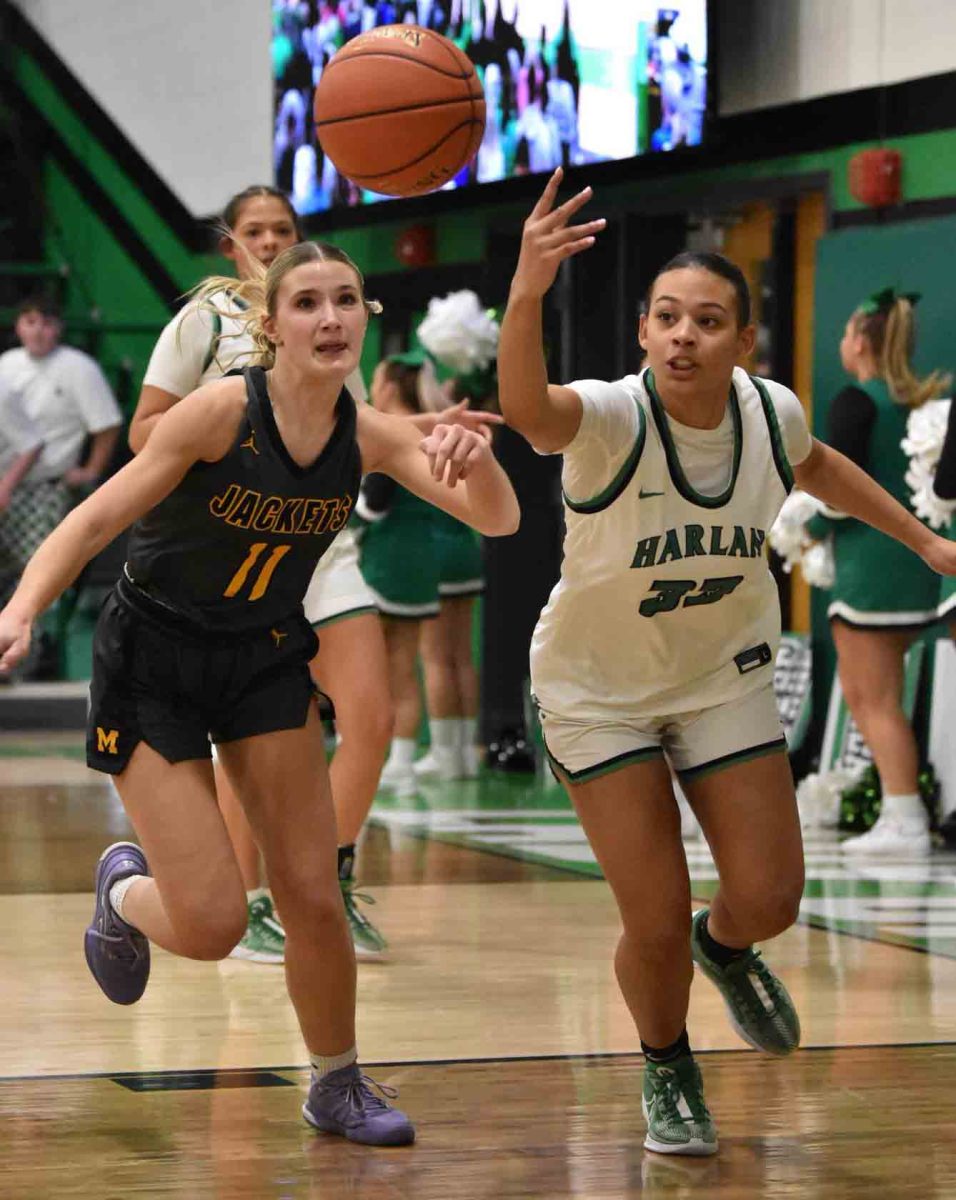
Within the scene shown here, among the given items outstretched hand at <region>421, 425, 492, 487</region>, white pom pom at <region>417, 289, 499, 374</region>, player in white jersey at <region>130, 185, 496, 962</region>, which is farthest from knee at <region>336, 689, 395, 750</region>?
white pom pom at <region>417, 289, 499, 374</region>

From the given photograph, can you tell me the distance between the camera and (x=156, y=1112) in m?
4.37

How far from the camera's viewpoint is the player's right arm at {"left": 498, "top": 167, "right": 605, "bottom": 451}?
3.71 metres

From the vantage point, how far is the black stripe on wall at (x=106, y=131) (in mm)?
14484

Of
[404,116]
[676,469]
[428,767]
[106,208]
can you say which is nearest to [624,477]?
[676,469]

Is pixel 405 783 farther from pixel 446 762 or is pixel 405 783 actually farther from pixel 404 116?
pixel 404 116

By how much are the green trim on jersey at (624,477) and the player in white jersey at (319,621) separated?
1.69m

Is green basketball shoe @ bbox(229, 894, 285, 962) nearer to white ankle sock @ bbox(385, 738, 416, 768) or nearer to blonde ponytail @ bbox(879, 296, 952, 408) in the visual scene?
blonde ponytail @ bbox(879, 296, 952, 408)

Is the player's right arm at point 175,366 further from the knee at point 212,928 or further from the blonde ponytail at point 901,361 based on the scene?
the blonde ponytail at point 901,361

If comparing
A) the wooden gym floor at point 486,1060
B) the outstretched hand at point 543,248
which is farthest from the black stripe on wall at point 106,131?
the outstretched hand at point 543,248

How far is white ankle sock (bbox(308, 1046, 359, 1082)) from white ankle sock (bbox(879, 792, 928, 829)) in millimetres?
4246

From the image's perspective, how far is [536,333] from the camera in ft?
12.4

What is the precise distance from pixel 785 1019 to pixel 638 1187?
0.74 meters

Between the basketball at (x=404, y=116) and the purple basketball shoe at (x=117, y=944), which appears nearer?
the purple basketball shoe at (x=117, y=944)

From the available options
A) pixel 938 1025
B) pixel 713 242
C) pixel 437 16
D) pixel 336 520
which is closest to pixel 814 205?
pixel 713 242
